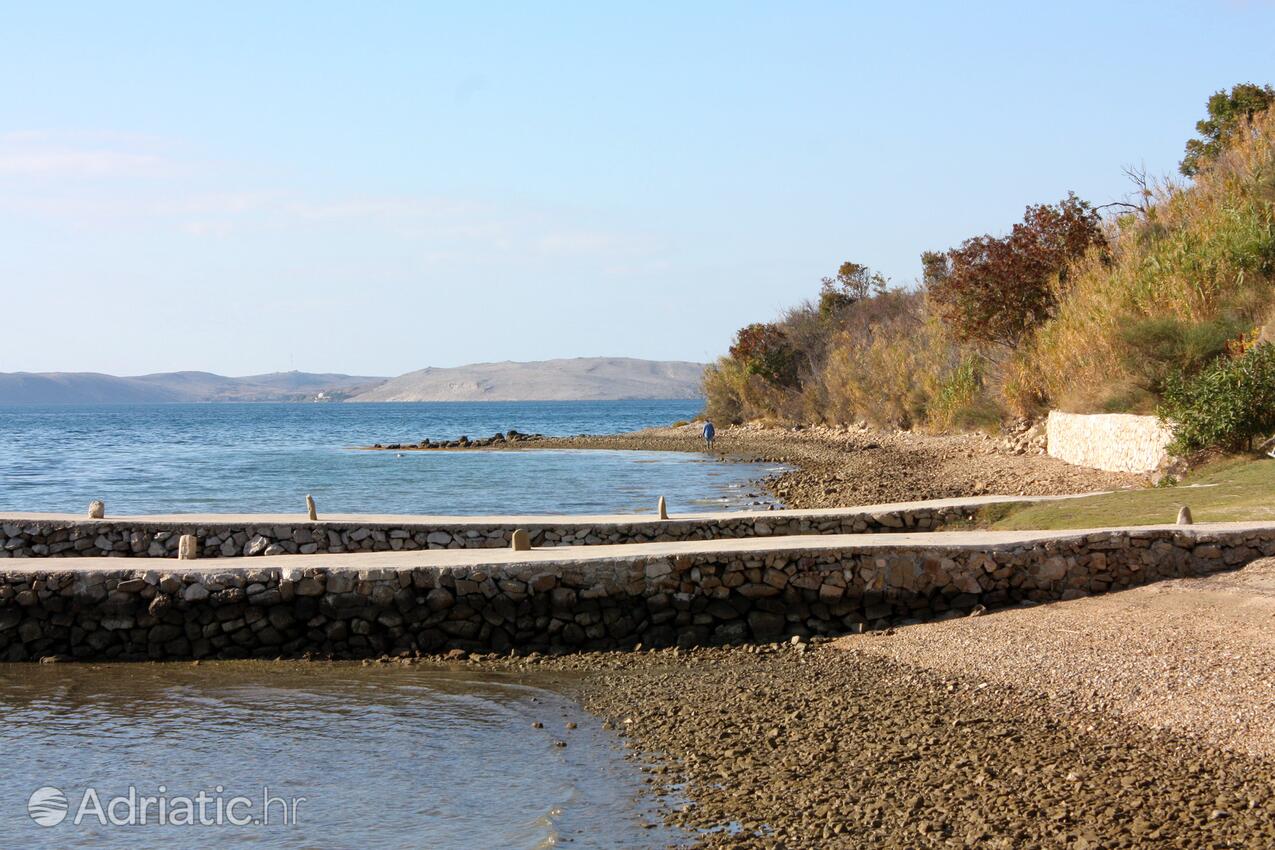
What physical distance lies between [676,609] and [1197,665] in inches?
236

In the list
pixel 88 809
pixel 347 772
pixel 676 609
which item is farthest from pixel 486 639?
pixel 88 809

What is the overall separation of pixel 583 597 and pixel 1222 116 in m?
37.4

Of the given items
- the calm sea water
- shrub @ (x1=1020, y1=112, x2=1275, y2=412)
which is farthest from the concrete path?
the calm sea water

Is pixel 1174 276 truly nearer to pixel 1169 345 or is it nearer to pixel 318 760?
pixel 1169 345

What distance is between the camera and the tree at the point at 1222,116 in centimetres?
4022

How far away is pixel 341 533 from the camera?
19078 mm

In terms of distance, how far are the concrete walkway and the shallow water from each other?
66.9 inches

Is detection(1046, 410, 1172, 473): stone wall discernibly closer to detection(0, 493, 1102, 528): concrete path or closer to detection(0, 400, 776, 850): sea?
detection(0, 493, 1102, 528): concrete path

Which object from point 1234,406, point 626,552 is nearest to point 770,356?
point 1234,406

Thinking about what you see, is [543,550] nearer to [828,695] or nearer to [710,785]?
[828,695]
